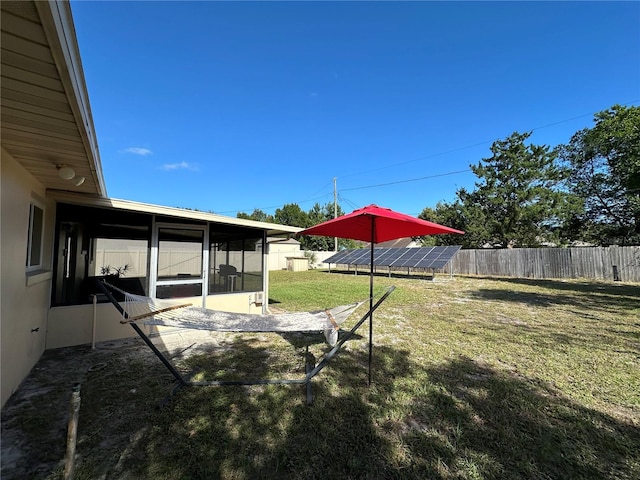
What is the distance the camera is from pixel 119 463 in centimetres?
202

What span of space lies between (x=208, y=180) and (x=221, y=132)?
11.8m

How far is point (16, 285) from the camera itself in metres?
2.85

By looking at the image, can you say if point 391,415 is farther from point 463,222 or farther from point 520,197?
point 463,222

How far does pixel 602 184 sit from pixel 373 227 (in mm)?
22669

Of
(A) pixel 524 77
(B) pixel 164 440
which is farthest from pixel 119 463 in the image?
(A) pixel 524 77

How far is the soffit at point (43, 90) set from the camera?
1124mm

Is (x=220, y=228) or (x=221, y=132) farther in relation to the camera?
(x=221, y=132)

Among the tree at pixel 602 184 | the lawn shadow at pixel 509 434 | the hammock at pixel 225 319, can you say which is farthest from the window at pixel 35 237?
the tree at pixel 602 184

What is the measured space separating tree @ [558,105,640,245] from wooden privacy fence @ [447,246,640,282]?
3.46 m

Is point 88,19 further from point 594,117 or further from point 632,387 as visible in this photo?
point 594,117

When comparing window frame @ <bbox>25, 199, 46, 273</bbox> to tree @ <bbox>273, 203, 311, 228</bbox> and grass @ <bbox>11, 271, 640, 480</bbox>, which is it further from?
tree @ <bbox>273, 203, 311, 228</bbox>

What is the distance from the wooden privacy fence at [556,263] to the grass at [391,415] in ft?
39.2

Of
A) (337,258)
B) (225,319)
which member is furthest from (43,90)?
(337,258)

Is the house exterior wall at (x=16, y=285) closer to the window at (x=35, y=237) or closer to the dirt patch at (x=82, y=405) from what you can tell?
the window at (x=35, y=237)
